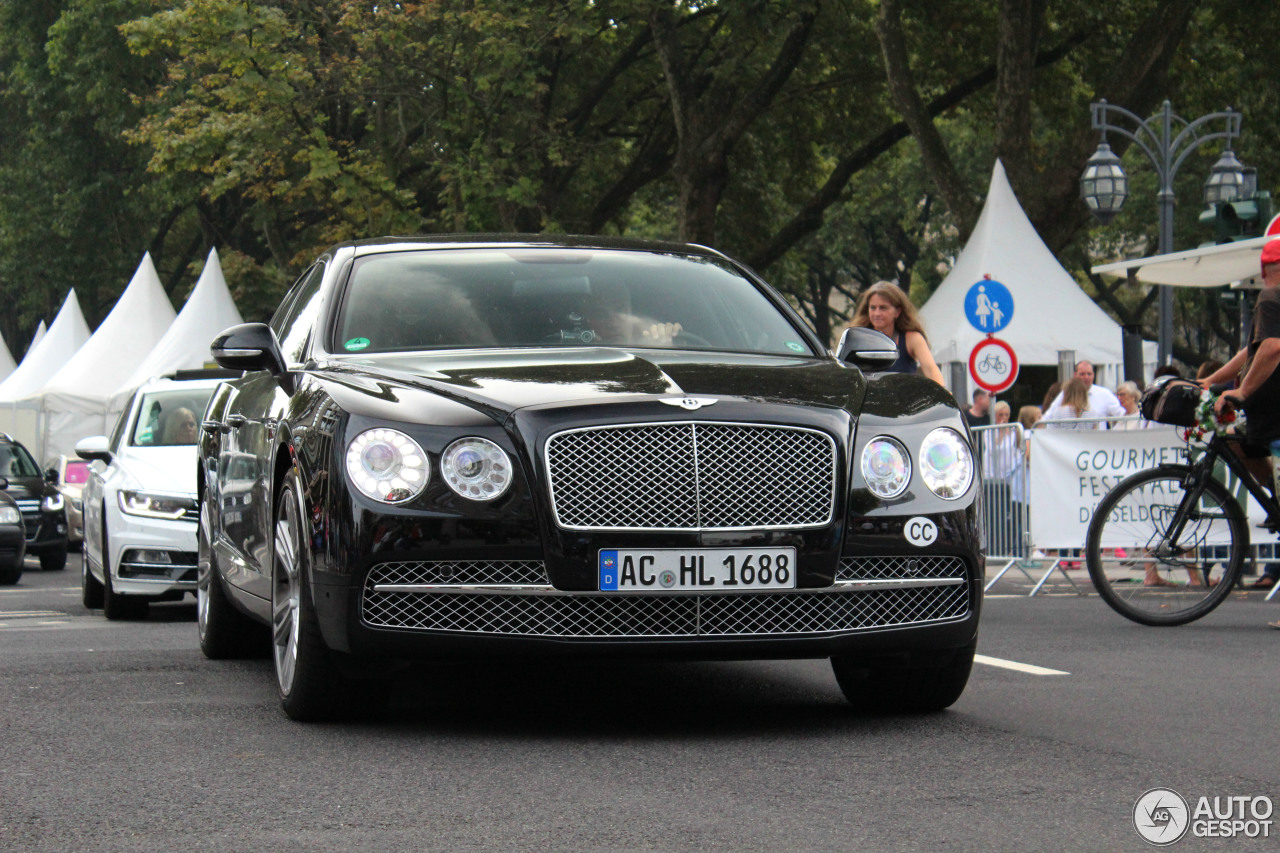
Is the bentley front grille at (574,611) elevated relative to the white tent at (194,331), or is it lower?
lower

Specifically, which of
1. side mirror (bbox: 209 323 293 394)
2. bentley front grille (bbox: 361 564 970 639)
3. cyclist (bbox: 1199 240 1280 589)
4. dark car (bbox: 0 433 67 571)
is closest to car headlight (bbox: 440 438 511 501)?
bentley front grille (bbox: 361 564 970 639)

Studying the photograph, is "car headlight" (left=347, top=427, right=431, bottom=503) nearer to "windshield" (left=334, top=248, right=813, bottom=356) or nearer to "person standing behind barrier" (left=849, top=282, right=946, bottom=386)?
"windshield" (left=334, top=248, right=813, bottom=356)

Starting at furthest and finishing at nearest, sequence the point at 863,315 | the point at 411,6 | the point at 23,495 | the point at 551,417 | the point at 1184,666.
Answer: the point at 411,6, the point at 23,495, the point at 863,315, the point at 1184,666, the point at 551,417

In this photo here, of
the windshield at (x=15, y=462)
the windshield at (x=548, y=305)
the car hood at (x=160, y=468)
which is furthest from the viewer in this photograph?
the windshield at (x=15, y=462)

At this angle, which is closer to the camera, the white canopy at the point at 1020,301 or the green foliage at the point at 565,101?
the white canopy at the point at 1020,301

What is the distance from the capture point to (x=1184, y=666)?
777 centimetres

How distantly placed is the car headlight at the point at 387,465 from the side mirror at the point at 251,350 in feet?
4.11

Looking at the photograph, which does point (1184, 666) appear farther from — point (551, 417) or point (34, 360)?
point (34, 360)

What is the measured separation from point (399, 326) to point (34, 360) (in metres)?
34.2

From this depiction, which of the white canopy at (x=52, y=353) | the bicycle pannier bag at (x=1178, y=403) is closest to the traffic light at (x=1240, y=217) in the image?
the bicycle pannier bag at (x=1178, y=403)

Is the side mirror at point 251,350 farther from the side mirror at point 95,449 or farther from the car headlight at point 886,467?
the side mirror at point 95,449

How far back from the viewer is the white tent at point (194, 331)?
30.2 m

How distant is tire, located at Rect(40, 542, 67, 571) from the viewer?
67.5 feet

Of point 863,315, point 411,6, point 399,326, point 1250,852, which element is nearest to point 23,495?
point 411,6
